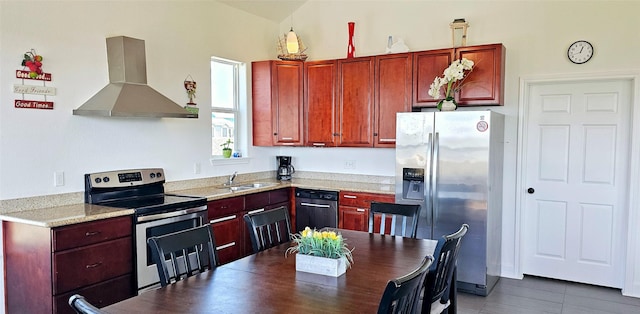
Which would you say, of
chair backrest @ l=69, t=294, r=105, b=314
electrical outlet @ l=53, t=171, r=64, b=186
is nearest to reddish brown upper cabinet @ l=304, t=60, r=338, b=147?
→ electrical outlet @ l=53, t=171, r=64, b=186

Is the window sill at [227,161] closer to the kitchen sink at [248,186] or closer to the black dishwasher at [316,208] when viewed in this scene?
the kitchen sink at [248,186]

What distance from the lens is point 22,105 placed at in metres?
3.30

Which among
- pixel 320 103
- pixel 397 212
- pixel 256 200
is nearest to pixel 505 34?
pixel 320 103

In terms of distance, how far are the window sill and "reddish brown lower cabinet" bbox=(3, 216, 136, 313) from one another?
168 centimetres

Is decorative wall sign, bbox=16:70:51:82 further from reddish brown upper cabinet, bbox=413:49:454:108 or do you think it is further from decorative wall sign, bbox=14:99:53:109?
reddish brown upper cabinet, bbox=413:49:454:108

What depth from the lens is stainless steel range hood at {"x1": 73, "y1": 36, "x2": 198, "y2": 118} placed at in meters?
3.56

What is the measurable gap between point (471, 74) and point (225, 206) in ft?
8.93

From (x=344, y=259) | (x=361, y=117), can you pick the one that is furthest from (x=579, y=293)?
(x=344, y=259)

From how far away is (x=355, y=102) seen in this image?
5047 millimetres

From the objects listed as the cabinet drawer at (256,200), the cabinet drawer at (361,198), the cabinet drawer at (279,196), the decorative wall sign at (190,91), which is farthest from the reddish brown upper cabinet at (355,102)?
the decorative wall sign at (190,91)

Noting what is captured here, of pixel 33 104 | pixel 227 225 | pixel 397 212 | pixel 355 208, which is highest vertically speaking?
pixel 33 104

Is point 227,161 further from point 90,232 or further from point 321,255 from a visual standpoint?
point 321,255

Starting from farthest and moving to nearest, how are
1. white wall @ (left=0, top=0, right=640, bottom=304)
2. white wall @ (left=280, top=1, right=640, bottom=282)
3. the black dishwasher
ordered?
1. the black dishwasher
2. white wall @ (left=280, top=1, right=640, bottom=282)
3. white wall @ (left=0, top=0, right=640, bottom=304)

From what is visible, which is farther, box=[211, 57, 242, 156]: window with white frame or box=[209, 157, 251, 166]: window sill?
box=[211, 57, 242, 156]: window with white frame
